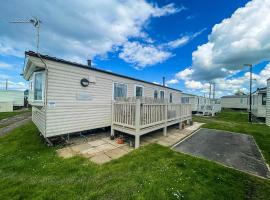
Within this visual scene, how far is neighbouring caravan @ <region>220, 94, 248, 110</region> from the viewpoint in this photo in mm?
35338

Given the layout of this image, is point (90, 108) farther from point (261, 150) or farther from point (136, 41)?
point (136, 41)

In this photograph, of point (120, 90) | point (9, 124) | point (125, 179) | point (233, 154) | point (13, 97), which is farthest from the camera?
point (13, 97)

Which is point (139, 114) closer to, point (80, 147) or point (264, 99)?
point (80, 147)

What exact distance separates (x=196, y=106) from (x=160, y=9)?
691 inches

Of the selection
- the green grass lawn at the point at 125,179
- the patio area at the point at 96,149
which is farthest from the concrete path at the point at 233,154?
the patio area at the point at 96,149

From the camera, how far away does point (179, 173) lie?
3.72 m

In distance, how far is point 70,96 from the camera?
6.42m

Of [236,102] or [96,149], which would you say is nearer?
[96,149]

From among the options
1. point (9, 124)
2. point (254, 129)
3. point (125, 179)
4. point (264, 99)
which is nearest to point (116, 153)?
point (125, 179)

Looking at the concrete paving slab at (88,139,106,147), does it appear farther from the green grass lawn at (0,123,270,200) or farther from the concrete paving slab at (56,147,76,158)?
the green grass lawn at (0,123,270,200)

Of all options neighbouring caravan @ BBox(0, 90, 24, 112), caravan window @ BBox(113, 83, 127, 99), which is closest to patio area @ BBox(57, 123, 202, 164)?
caravan window @ BBox(113, 83, 127, 99)

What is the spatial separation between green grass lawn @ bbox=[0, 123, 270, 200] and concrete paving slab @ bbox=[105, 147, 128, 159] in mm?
383

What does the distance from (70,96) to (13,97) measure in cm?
2698

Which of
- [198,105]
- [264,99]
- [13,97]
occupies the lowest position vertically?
[198,105]
